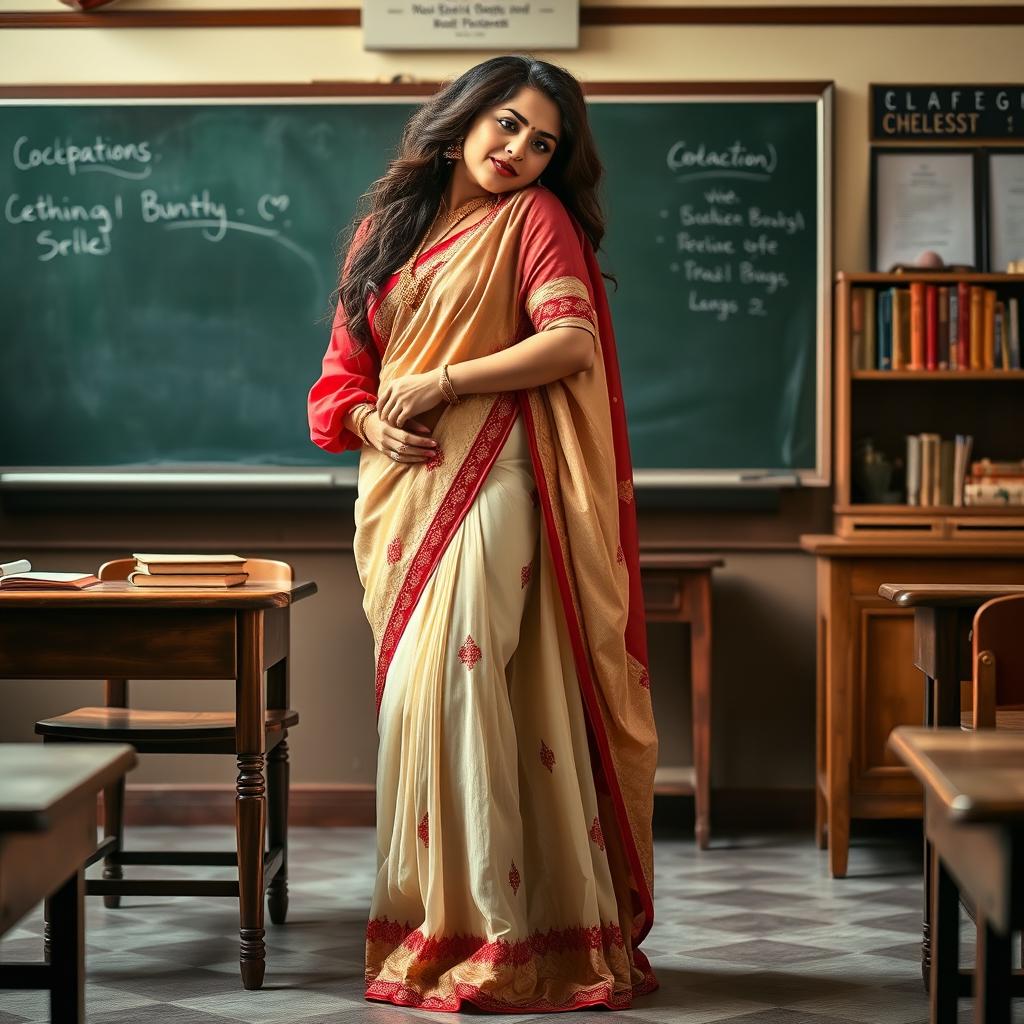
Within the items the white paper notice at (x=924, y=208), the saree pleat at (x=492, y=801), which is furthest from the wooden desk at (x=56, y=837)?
the white paper notice at (x=924, y=208)

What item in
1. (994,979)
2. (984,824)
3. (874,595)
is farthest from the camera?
(874,595)

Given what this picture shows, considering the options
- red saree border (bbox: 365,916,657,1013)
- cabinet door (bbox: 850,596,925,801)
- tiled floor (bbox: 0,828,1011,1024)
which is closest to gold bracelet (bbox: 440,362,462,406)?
red saree border (bbox: 365,916,657,1013)

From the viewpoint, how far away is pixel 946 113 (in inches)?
154

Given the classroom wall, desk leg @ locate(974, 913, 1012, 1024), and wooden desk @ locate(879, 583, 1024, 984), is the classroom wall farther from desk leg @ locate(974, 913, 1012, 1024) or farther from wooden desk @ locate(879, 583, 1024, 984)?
desk leg @ locate(974, 913, 1012, 1024)

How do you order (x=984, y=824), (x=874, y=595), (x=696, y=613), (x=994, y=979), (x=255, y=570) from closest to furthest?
(x=984, y=824), (x=994, y=979), (x=255, y=570), (x=874, y=595), (x=696, y=613)

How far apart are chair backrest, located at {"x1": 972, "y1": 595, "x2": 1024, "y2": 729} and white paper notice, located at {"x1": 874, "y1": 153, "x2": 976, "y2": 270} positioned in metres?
2.08

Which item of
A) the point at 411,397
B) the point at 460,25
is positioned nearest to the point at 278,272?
the point at 460,25

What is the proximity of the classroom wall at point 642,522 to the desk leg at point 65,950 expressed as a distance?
106 inches

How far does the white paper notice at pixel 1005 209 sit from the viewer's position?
12.8ft

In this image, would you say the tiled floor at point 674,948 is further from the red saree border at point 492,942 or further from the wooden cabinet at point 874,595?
the wooden cabinet at point 874,595

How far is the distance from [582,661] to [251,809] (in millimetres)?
692

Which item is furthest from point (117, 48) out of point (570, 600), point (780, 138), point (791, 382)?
point (570, 600)

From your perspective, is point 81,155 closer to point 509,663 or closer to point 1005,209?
point 509,663

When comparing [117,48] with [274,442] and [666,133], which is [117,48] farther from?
[666,133]
